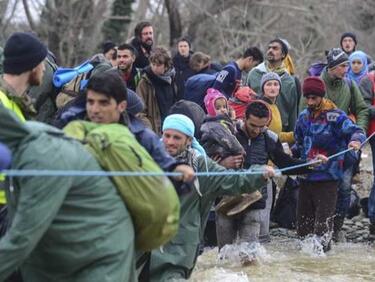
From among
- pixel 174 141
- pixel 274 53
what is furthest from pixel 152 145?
pixel 274 53

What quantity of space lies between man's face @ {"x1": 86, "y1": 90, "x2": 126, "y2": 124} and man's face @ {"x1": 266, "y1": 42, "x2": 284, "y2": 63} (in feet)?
18.6

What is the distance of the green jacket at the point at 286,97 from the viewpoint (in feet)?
31.1

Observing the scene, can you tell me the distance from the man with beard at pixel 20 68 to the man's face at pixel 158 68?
3.85 meters

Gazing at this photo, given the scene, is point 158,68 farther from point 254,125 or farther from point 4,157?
point 4,157

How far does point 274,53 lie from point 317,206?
2044 millimetres

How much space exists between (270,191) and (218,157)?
1532 millimetres

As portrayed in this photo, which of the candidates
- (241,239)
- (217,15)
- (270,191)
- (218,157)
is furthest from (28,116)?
(217,15)

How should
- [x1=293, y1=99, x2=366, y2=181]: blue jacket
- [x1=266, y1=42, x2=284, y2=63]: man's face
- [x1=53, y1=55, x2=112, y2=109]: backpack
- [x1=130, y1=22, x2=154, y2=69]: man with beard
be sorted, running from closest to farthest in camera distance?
[x1=53, y1=55, x2=112, y2=109]: backpack → [x1=293, y1=99, x2=366, y2=181]: blue jacket → [x1=266, y1=42, x2=284, y2=63]: man's face → [x1=130, y1=22, x2=154, y2=69]: man with beard

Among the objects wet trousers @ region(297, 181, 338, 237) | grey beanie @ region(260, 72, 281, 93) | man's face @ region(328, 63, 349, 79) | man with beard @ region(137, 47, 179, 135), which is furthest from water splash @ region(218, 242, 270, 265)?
man's face @ region(328, 63, 349, 79)

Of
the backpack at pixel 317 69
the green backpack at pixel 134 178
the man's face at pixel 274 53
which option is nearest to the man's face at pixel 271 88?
the man's face at pixel 274 53

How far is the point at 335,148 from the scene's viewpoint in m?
8.41

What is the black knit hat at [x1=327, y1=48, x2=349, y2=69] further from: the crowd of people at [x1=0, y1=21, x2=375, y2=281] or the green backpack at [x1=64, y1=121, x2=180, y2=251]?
the green backpack at [x1=64, y1=121, x2=180, y2=251]

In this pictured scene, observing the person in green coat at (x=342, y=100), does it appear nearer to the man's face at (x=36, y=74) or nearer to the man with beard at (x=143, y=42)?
the man with beard at (x=143, y=42)

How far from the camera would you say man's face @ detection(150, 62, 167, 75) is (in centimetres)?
856
